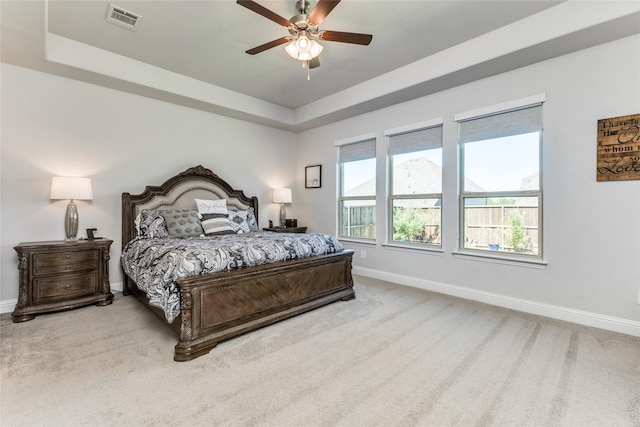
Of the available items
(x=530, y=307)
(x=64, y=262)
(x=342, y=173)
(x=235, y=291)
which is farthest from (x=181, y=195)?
(x=530, y=307)

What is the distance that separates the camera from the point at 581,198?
2873 mm

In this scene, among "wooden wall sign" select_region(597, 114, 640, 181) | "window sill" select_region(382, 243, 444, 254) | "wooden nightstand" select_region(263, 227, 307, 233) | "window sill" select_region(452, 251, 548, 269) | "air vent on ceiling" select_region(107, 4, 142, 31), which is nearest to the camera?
"wooden wall sign" select_region(597, 114, 640, 181)

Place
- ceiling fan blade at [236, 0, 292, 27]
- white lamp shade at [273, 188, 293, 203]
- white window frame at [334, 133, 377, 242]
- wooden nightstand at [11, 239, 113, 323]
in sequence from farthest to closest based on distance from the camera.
Answer: 1. white lamp shade at [273, 188, 293, 203]
2. white window frame at [334, 133, 377, 242]
3. wooden nightstand at [11, 239, 113, 323]
4. ceiling fan blade at [236, 0, 292, 27]

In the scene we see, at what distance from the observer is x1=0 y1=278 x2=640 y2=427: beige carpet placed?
1.61 meters

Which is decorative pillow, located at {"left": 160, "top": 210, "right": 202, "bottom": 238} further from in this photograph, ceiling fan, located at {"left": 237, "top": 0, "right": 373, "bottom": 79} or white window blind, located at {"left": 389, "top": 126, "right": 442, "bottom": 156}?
white window blind, located at {"left": 389, "top": 126, "right": 442, "bottom": 156}

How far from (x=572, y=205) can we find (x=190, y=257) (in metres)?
3.62

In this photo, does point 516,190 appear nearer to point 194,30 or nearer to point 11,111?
point 194,30

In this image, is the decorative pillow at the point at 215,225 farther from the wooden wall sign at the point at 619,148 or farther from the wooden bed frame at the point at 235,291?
the wooden wall sign at the point at 619,148

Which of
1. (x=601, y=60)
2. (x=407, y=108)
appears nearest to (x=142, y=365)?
(x=407, y=108)

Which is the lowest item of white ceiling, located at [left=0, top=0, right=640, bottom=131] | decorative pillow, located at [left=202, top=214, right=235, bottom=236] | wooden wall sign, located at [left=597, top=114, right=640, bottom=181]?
decorative pillow, located at [left=202, top=214, right=235, bottom=236]

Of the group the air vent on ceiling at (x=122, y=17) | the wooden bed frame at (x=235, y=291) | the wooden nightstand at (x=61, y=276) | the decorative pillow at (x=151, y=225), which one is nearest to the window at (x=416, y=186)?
the wooden bed frame at (x=235, y=291)

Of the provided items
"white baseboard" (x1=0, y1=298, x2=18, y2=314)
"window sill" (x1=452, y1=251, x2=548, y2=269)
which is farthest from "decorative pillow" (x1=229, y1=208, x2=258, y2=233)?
"window sill" (x1=452, y1=251, x2=548, y2=269)

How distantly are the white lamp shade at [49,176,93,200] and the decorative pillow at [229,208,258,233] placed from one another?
1696 mm

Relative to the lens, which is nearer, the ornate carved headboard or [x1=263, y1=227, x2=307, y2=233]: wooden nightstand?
the ornate carved headboard
